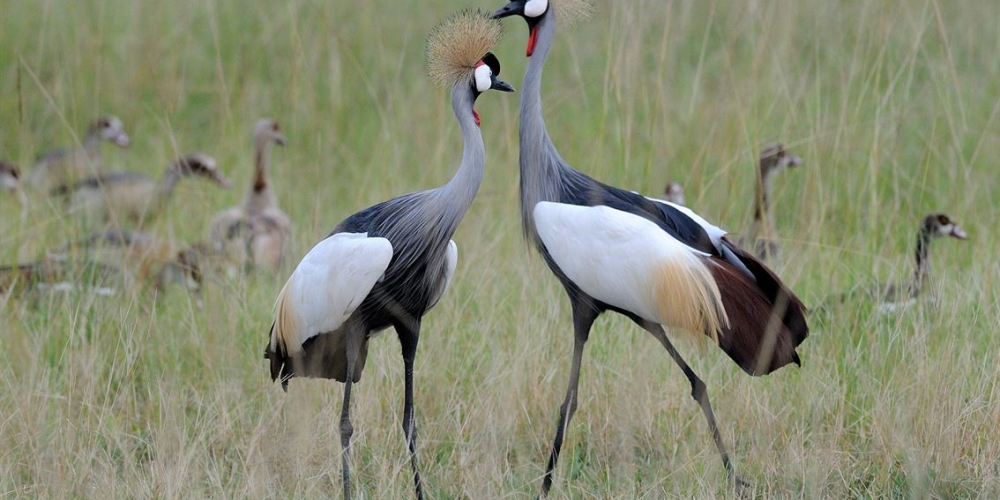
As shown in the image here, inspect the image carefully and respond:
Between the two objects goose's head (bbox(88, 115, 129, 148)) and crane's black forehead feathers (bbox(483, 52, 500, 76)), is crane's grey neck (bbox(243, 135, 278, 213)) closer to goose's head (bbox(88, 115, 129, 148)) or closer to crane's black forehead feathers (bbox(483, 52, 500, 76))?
goose's head (bbox(88, 115, 129, 148))

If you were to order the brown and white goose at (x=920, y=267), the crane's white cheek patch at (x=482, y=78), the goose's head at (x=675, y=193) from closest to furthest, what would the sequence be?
the crane's white cheek patch at (x=482, y=78)
the brown and white goose at (x=920, y=267)
the goose's head at (x=675, y=193)

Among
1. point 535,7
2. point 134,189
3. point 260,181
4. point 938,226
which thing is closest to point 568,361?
point 535,7

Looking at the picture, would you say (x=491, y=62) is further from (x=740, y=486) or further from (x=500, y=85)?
(x=740, y=486)

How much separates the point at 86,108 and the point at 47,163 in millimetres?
950

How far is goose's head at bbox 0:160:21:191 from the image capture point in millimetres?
7246

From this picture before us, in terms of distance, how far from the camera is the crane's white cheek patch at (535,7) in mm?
3967

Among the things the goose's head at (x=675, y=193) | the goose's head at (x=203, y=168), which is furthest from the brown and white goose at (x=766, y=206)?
the goose's head at (x=203, y=168)

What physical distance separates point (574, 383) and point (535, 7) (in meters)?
1.14

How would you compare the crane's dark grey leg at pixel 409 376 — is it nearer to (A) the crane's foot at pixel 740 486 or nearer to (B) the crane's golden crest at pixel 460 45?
(B) the crane's golden crest at pixel 460 45

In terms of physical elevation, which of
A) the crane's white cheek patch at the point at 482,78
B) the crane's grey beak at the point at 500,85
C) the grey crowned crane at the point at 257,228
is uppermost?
the crane's white cheek patch at the point at 482,78

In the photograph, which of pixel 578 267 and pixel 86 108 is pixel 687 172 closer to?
pixel 578 267

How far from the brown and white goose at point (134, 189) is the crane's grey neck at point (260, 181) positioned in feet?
0.52

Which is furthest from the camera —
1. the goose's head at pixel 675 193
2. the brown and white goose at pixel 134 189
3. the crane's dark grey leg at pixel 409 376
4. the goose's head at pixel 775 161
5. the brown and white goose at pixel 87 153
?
the brown and white goose at pixel 87 153

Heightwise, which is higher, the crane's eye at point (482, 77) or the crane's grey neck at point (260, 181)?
the crane's eye at point (482, 77)
